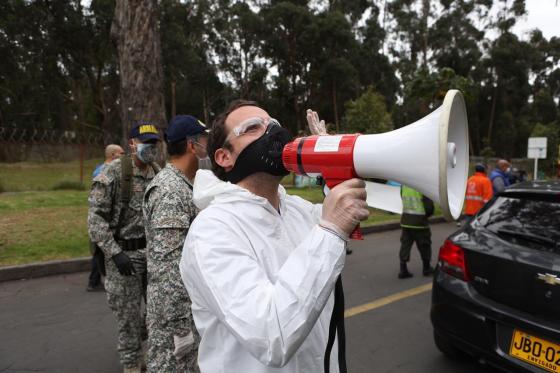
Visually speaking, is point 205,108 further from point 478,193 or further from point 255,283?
point 255,283

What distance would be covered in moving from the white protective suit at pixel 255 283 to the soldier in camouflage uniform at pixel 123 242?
164 centimetres

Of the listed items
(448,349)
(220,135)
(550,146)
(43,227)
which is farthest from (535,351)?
(550,146)

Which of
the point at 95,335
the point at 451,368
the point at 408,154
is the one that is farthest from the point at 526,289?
the point at 95,335

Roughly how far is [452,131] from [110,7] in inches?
853

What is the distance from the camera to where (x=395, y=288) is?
197 inches

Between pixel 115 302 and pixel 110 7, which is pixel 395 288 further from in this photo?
pixel 110 7

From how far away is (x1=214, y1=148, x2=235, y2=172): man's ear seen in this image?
146cm

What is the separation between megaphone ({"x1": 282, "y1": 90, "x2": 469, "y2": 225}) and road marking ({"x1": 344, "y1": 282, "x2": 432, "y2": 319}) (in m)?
3.13

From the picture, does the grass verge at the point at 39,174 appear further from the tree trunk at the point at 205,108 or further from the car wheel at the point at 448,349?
the tree trunk at the point at 205,108

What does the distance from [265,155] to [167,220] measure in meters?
0.90

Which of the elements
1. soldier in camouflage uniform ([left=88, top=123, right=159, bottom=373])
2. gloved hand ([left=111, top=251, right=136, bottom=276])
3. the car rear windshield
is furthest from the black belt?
the car rear windshield

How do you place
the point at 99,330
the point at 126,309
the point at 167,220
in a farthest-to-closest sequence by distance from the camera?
the point at 99,330
the point at 126,309
the point at 167,220

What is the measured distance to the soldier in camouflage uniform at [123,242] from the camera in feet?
9.28

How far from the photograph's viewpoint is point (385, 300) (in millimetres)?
4594
